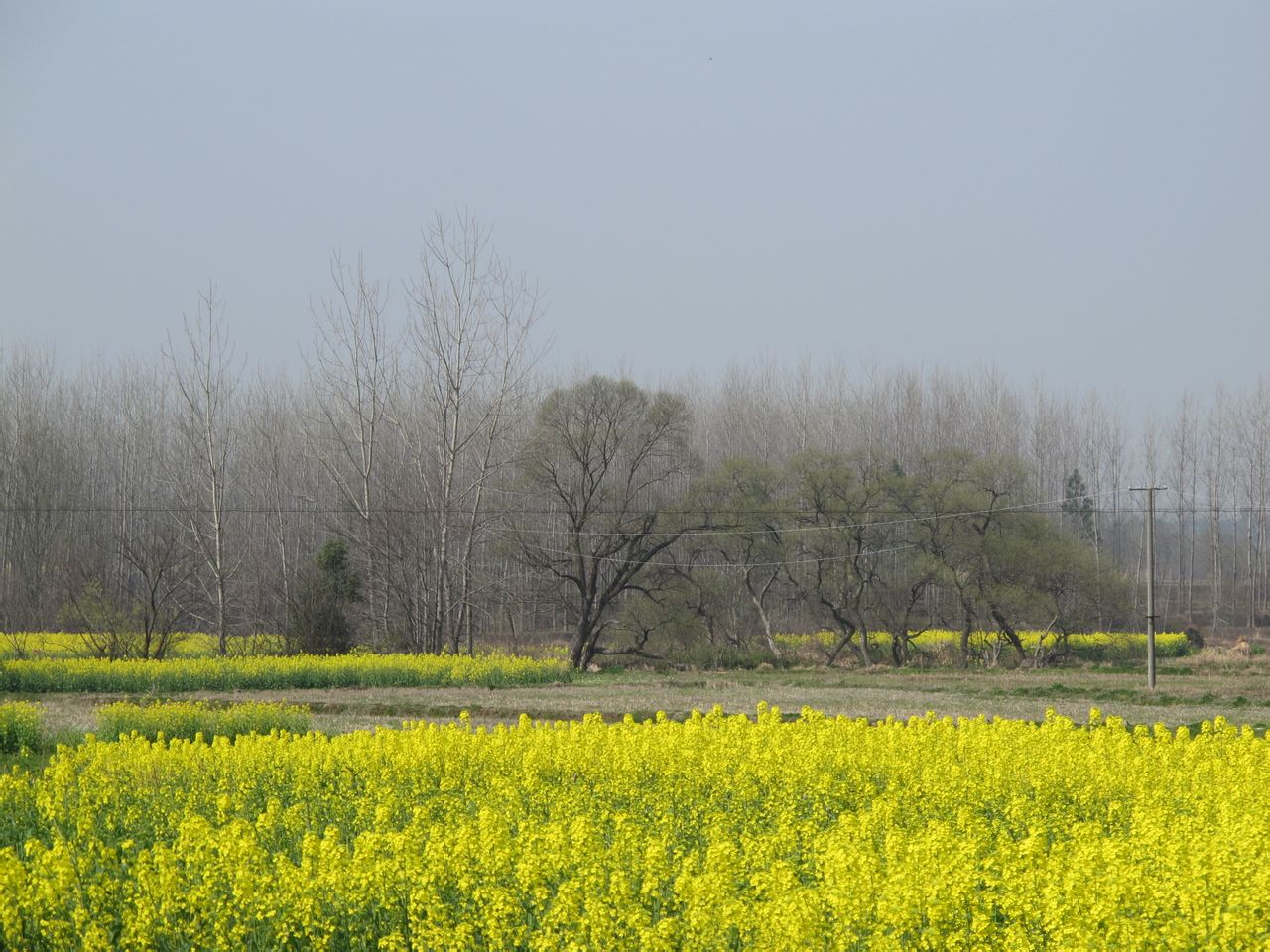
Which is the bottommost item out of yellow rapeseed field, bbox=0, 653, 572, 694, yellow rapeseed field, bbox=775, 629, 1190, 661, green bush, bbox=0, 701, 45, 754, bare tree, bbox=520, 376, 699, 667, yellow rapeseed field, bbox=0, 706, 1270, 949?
yellow rapeseed field, bbox=775, 629, 1190, 661

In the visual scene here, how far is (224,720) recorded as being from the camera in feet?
56.9

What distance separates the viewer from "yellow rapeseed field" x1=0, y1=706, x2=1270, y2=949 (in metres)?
6.07

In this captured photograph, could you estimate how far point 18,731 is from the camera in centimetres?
1692

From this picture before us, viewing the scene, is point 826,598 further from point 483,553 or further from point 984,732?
point 984,732

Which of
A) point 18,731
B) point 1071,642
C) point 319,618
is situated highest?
point 319,618

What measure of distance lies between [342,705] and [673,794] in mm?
16781

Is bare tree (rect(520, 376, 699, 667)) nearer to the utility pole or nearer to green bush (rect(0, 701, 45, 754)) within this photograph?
the utility pole

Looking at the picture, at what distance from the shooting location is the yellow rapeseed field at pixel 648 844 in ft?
19.9

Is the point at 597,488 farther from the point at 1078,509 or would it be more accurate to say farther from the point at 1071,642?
the point at 1078,509

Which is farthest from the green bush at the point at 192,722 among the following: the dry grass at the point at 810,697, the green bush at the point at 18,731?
the dry grass at the point at 810,697

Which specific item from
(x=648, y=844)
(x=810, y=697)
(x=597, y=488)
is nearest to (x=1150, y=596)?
(x=810, y=697)

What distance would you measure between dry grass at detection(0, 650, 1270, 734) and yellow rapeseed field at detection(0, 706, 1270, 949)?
28.3 ft

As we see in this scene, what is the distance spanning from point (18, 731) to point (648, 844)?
42.7ft

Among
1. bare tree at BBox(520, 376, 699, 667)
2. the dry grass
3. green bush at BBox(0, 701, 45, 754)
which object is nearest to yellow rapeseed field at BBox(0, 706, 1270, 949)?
green bush at BBox(0, 701, 45, 754)
